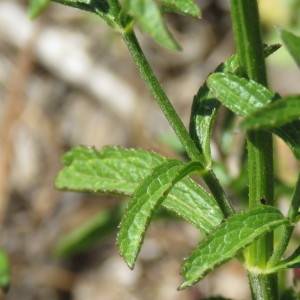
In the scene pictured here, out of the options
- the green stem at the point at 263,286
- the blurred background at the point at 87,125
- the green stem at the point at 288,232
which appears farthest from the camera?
the blurred background at the point at 87,125

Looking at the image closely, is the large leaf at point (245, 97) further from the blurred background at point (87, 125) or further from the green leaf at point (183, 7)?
the blurred background at point (87, 125)

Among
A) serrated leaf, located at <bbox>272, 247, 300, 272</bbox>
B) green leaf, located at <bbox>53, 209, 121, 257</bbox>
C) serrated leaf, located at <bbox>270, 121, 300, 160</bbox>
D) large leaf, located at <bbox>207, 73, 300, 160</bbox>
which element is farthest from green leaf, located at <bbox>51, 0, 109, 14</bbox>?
green leaf, located at <bbox>53, 209, 121, 257</bbox>

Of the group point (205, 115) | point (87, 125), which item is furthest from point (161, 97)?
point (87, 125)

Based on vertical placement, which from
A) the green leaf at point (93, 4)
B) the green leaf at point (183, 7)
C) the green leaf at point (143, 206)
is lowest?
the green leaf at point (143, 206)

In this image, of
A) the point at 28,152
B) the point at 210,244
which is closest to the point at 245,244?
the point at 210,244

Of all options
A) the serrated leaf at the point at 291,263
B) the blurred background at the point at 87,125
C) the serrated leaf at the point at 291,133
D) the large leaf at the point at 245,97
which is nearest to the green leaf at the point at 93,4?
the large leaf at the point at 245,97

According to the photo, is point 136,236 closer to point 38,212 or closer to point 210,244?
point 210,244

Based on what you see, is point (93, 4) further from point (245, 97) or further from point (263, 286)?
point (263, 286)
